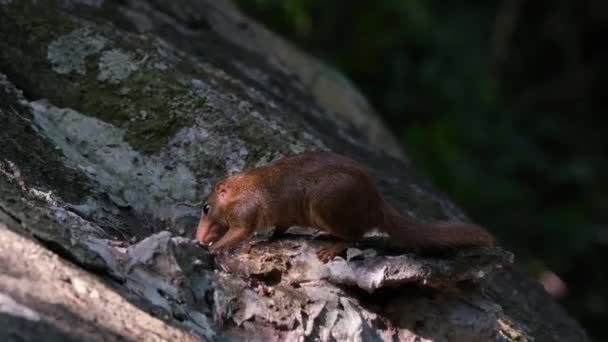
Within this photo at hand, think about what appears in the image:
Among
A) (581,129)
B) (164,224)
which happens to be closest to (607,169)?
(581,129)

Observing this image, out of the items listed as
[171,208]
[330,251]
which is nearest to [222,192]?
[171,208]

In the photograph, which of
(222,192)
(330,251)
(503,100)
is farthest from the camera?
(503,100)

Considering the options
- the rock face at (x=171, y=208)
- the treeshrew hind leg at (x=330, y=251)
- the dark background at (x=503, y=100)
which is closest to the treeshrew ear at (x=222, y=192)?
the rock face at (x=171, y=208)

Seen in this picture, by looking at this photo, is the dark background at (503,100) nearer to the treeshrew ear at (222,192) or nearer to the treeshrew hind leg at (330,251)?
the treeshrew ear at (222,192)

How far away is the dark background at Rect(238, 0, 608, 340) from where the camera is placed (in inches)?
377

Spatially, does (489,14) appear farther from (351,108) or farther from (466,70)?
(351,108)

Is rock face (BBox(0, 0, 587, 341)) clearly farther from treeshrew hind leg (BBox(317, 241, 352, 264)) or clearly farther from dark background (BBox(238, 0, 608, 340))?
dark background (BBox(238, 0, 608, 340))

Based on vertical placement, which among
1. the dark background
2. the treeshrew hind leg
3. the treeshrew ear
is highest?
the treeshrew hind leg

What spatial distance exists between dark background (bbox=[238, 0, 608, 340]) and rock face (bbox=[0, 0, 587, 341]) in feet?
9.11

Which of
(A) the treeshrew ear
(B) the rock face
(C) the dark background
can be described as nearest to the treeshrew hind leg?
(B) the rock face

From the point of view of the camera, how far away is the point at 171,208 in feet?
14.3

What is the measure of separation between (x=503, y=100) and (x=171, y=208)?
23.7ft

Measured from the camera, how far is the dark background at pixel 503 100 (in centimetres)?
958

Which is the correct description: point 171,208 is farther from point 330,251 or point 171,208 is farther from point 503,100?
point 503,100
